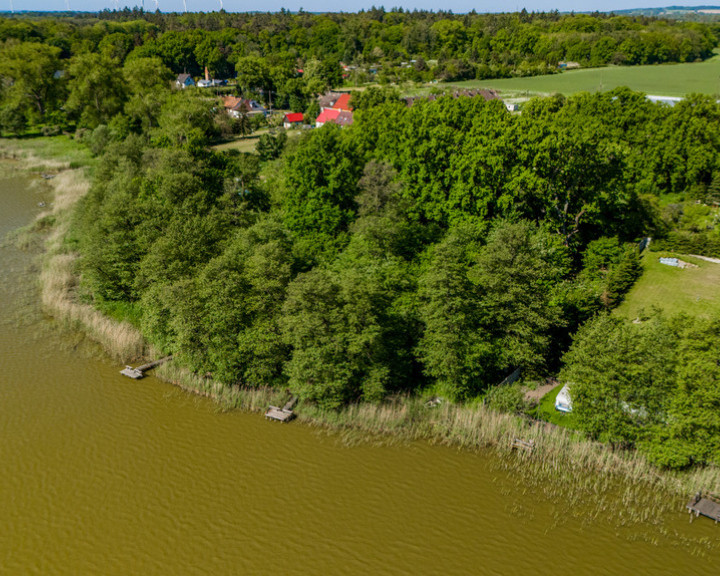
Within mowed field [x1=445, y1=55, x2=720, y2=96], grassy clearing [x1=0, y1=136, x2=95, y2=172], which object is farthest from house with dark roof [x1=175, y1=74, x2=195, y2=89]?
mowed field [x1=445, y1=55, x2=720, y2=96]

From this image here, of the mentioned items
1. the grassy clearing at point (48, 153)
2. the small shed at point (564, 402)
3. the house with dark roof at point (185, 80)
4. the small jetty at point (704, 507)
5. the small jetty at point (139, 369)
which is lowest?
the small jetty at point (704, 507)

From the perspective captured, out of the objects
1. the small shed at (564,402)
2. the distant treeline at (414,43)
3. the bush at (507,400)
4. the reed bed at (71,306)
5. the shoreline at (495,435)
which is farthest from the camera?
the distant treeline at (414,43)

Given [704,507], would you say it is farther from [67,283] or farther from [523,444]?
[67,283]

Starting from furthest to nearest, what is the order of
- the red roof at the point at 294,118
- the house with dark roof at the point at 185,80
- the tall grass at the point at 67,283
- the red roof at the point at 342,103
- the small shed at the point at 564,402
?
the house with dark roof at the point at 185,80, the red roof at the point at 342,103, the red roof at the point at 294,118, the tall grass at the point at 67,283, the small shed at the point at 564,402

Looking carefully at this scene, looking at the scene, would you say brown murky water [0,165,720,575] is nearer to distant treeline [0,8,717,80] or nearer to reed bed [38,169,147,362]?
reed bed [38,169,147,362]

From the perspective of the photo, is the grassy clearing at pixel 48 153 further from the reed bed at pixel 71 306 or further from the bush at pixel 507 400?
the bush at pixel 507 400

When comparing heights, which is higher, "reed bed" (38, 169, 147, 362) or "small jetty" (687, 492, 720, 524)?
"reed bed" (38, 169, 147, 362)

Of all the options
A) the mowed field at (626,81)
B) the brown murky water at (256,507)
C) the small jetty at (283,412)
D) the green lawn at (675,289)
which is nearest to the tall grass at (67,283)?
the brown murky water at (256,507)
